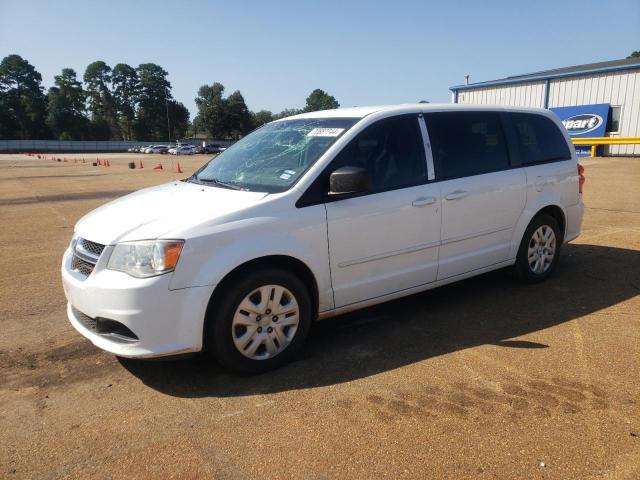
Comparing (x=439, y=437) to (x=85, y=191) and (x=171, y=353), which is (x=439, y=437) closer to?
(x=171, y=353)

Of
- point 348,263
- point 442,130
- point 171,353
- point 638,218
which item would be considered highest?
point 442,130

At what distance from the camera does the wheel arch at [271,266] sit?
3254 millimetres

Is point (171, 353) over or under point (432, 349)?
over

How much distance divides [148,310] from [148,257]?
33 cm

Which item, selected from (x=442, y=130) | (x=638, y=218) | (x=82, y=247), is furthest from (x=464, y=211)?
(x=638, y=218)

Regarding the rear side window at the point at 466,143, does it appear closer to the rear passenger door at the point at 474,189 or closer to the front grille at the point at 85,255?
the rear passenger door at the point at 474,189

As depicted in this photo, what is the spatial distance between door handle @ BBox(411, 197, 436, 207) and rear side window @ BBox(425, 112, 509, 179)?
0.26 metres

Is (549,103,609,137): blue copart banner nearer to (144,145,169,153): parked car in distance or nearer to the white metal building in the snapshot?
the white metal building

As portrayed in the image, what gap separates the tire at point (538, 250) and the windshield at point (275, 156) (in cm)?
233

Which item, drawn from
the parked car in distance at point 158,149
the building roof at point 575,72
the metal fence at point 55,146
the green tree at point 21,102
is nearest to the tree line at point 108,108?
the green tree at point 21,102

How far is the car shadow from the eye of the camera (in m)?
3.44

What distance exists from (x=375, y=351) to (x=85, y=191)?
14.5 m

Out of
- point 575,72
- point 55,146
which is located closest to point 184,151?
point 55,146

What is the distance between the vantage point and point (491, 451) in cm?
257
